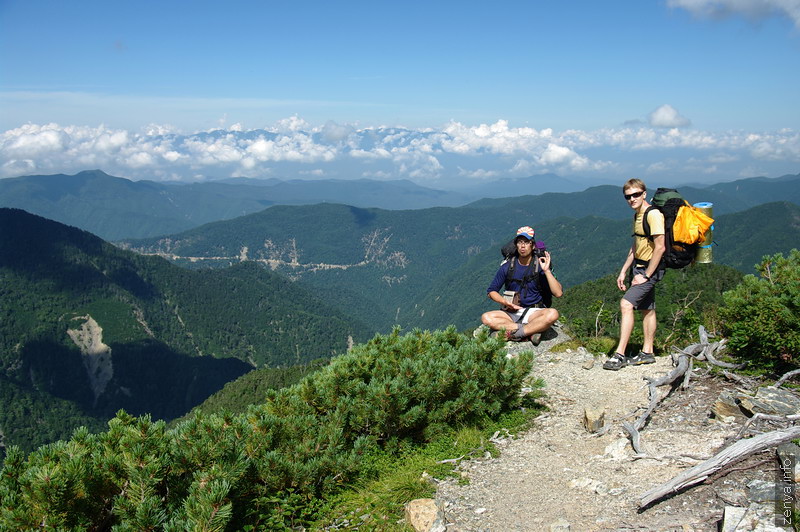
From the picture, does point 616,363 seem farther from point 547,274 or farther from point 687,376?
point 547,274

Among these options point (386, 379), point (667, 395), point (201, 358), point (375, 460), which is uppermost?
point (386, 379)

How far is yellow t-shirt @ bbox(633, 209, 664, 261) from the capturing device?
26.9ft

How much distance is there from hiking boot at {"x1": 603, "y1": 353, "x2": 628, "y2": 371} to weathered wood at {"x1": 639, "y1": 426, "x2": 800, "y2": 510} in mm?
4535

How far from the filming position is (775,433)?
5062mm

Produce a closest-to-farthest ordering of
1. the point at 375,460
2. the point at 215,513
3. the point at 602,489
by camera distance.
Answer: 1. the point at 215,513
2. the point at 602,489
3. the point at 375,460

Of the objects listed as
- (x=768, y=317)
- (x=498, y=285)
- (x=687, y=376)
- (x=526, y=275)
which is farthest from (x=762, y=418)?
(x=498, y=285)

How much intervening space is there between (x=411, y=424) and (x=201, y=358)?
193 metres

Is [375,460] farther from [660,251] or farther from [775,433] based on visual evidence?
[660,251]

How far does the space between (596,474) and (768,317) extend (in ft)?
13.5

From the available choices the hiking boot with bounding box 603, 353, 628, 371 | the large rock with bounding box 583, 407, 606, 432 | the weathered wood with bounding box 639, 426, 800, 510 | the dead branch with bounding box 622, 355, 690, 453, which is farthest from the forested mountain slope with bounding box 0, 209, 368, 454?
the weathered wood with bounding box 639, 426, 800, 510

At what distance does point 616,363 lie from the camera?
9.60 metres

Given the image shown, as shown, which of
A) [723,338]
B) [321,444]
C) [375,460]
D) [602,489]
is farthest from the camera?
[723,338]

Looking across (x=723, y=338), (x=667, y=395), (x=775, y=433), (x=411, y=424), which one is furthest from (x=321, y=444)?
(x=723, y=338)

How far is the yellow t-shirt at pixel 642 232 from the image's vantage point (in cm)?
821
